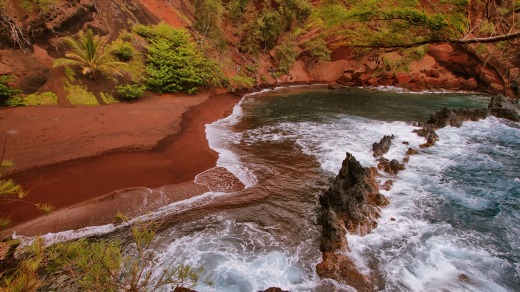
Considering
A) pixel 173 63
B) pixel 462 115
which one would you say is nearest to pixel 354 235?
pixel 173 63

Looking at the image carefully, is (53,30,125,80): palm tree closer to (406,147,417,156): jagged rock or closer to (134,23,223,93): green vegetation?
(134,23,223,93): green vegetation

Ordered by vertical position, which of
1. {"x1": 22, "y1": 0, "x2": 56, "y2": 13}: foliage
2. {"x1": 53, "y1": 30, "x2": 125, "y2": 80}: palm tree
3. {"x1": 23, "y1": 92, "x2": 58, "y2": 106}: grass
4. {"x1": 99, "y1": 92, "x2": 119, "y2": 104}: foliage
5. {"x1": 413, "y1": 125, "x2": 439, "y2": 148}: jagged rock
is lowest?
{"x1": 413, "y1": 125, "x2": 439, "y2": 148}: jagged rock

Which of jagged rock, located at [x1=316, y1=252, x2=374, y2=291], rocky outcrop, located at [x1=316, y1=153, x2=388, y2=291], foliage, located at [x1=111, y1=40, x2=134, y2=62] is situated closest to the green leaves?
foliage, located at [x1=111, y1=40, x2=134, y2=62]

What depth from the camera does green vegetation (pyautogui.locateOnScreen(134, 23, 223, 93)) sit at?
17.9m

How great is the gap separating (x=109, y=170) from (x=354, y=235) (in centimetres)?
811

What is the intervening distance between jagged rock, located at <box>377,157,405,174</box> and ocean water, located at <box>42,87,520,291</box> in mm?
295

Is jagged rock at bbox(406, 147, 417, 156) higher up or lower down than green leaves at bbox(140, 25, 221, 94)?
lower down

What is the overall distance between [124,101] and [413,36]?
602 inches

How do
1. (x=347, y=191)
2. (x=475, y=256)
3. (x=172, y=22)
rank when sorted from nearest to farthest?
(x=475, y=256) → (x=347, y=191) → (x=172, y=22)

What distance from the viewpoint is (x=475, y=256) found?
6.65 metres

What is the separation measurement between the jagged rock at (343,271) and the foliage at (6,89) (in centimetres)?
1388

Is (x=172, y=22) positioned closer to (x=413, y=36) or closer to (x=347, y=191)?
(x=347, y=191)

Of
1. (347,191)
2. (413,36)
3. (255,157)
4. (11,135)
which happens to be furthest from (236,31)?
(413,36)

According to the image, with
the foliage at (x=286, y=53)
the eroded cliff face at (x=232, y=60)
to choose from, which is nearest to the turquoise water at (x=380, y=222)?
the eroded cliff face at (x=232, y=60)
